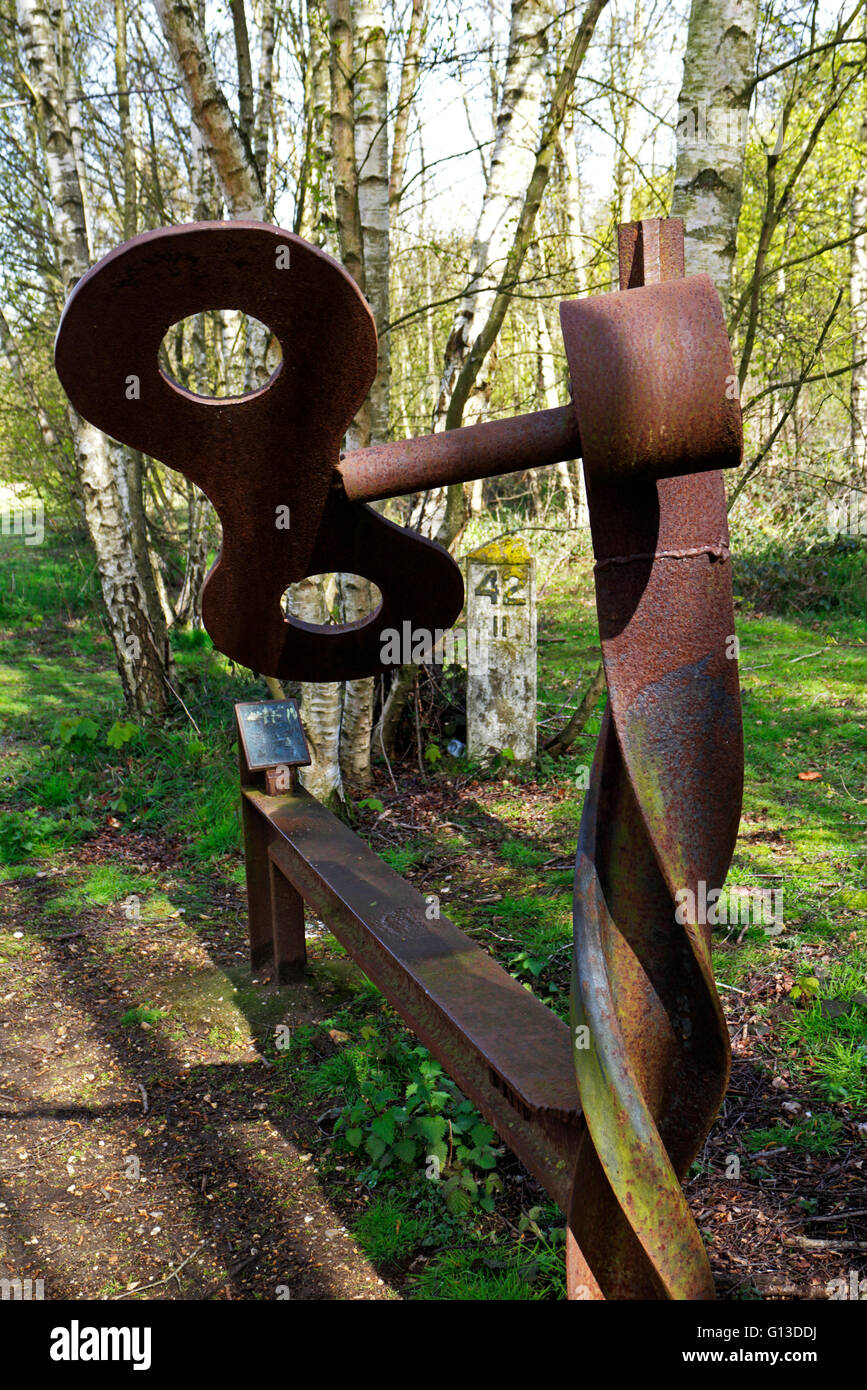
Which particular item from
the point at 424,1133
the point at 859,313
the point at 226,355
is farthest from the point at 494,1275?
the point at 859,313

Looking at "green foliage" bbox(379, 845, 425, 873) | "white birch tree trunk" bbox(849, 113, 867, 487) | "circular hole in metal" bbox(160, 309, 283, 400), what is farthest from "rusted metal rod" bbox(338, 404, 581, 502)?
"white birch tree trunk" bbox(849, 113, 867, 487)

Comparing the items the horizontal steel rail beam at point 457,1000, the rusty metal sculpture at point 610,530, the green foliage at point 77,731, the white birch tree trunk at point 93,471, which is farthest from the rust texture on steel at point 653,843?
the white birch tree trunk at point 93,471

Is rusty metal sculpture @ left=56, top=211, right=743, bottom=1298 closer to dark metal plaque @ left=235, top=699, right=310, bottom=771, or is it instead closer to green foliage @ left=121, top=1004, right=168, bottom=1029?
dark metal plaque @ left=235, top=699, right=310, bottom=771

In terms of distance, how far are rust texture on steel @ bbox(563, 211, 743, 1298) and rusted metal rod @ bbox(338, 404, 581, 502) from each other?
3.3 inches

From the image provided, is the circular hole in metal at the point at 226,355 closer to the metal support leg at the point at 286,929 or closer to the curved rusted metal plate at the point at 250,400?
the metal support leg at the point at 286,929

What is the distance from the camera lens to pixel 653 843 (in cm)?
125

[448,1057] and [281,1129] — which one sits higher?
[448,1057]

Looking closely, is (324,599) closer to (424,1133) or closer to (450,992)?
(424,1133)

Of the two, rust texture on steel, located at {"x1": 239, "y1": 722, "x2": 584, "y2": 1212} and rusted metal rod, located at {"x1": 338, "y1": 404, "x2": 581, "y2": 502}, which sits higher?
rusted metal rod, located at {"x1": 338, "y1": 404, "x2": 581, "y2": 502}

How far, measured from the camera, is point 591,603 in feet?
35.1

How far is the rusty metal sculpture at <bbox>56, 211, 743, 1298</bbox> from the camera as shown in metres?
1.10

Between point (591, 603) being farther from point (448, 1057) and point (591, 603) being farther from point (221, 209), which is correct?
point (448, 1057)
